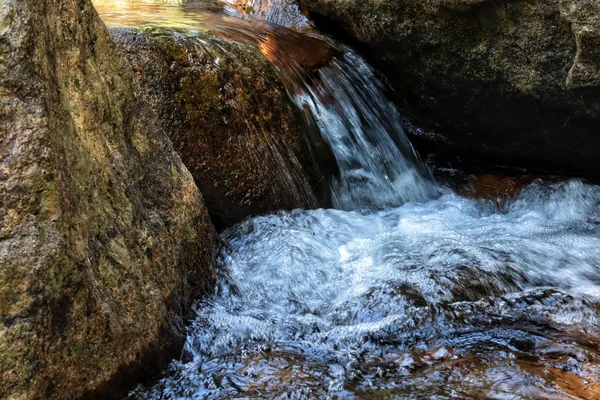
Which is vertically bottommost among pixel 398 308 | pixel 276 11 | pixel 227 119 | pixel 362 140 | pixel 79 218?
pixel 398 308

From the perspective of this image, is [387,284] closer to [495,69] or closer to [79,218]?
[79,218]

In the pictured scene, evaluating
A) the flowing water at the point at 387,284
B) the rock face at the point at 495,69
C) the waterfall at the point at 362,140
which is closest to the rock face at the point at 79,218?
the flowing water at the point at 387,284

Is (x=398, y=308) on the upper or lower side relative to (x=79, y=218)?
lower

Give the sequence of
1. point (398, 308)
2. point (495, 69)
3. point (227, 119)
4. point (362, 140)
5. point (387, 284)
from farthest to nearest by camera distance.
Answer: point (362, 140)
point (495, 69)
point (227, 119)
point (387, 284)
point (398, 308)

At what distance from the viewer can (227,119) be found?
466 centimetres

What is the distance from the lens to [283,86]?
5074mm

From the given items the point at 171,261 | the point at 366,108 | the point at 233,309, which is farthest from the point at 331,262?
the point at 366,108

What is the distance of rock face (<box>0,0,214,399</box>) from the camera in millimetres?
2188

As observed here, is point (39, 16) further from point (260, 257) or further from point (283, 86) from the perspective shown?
point (283, 86)

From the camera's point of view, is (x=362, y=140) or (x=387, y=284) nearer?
(x=387, y=284)

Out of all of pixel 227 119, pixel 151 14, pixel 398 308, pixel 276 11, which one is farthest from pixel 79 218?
pixel 276 11

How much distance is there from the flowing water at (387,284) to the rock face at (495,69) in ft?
1.08

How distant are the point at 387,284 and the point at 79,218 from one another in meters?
1.93

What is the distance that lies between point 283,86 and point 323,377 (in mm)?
2919
